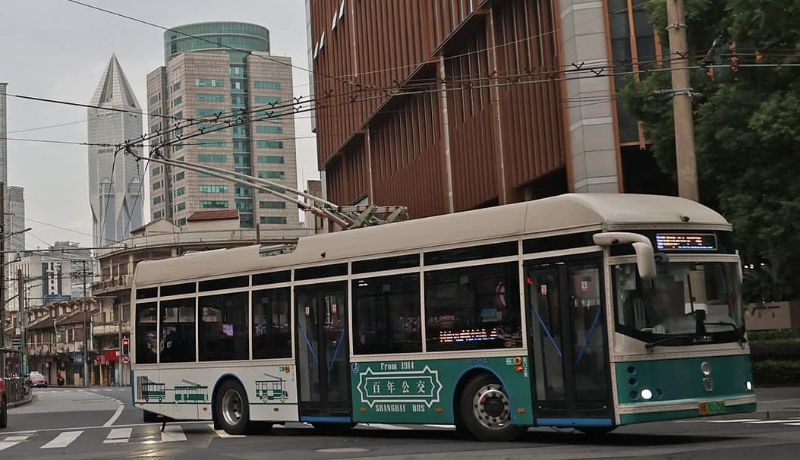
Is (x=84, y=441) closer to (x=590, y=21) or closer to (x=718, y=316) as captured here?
(x=718, y=316)

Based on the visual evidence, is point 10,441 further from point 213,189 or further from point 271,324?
point 213,189

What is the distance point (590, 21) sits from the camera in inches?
1387

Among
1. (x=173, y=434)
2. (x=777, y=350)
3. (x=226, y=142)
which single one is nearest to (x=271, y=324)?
(x=173, y=434)

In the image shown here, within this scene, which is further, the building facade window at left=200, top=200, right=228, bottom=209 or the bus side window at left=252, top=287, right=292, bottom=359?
the building facade window at left=200, top=200, right=228, bottom=209

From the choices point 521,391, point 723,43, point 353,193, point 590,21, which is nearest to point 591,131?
point 590,21

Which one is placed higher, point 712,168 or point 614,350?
point 712,168

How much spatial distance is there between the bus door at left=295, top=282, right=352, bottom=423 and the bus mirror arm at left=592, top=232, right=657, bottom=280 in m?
4.75

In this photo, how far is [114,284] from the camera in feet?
364

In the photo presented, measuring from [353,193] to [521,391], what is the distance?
165 feet

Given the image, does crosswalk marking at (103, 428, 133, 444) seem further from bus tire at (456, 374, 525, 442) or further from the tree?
the tree

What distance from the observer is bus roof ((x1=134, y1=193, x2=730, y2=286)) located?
13.9 metres

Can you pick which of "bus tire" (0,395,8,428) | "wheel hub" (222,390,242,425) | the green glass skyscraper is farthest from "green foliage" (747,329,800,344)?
the green glass skyscraper

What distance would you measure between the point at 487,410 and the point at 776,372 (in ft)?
44.1

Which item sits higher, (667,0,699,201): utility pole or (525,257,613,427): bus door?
(667,0,699,201): utility pole
